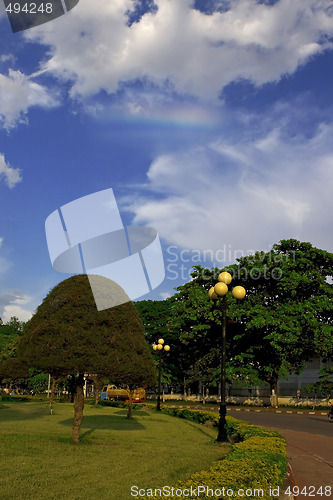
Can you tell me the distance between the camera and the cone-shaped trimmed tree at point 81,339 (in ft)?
39.5

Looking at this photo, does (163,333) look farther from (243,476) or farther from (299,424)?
(243,476)

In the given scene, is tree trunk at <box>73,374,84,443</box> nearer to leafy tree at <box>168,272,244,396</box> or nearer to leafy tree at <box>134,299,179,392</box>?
leafy tree at <box>168,272,244,396</box>

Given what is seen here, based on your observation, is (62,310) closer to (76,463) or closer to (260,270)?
(76,463)

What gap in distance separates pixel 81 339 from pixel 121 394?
139 ft

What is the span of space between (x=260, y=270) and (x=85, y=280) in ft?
85.1

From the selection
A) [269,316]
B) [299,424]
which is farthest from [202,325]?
[299,424]

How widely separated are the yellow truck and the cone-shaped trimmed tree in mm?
35760

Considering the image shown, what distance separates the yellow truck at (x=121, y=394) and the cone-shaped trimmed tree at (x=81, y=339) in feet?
117

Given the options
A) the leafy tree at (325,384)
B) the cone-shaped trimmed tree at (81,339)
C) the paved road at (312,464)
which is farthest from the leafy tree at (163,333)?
the cone-shaped trimmed tree at (81,339)

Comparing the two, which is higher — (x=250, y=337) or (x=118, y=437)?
(x=250, y=337)

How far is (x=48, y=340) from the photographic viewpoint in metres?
12.2

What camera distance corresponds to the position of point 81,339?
12211 mm

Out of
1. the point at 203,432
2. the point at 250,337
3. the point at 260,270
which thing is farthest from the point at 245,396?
the point at 203,432

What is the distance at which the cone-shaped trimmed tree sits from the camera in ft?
39.5
